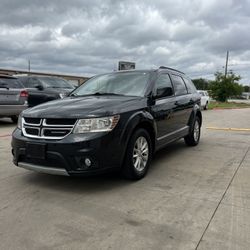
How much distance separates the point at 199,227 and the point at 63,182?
225 cm

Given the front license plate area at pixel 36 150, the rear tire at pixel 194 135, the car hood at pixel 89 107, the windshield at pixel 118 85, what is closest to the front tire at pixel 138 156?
the car hood at pixel 89 107

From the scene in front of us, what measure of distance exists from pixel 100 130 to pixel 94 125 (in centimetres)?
10

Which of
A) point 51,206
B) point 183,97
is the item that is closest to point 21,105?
point 183,97

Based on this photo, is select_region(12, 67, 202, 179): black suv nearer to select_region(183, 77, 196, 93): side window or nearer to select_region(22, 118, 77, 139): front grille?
select_region(22, 118, 77, 139): front grille

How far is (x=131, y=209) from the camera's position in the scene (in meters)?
3.94

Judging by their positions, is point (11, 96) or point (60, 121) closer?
point (60, 121)

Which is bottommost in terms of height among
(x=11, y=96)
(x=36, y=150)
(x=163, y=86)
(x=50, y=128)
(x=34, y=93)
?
(x=36, y=150)

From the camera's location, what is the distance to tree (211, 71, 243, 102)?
4779cm

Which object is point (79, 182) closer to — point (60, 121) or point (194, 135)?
point (60, 121)

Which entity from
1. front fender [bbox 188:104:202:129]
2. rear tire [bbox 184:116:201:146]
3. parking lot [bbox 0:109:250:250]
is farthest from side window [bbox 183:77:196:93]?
parking lot [bbox 0:109:250:250]

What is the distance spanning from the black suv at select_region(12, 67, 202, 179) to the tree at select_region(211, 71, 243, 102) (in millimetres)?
44138

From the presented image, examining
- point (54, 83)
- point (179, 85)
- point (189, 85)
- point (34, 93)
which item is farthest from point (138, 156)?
point (54, 83)

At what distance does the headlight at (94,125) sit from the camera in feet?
14.2

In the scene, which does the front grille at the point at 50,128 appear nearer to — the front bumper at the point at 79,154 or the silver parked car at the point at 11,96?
the front bumper at the point at 79,154
